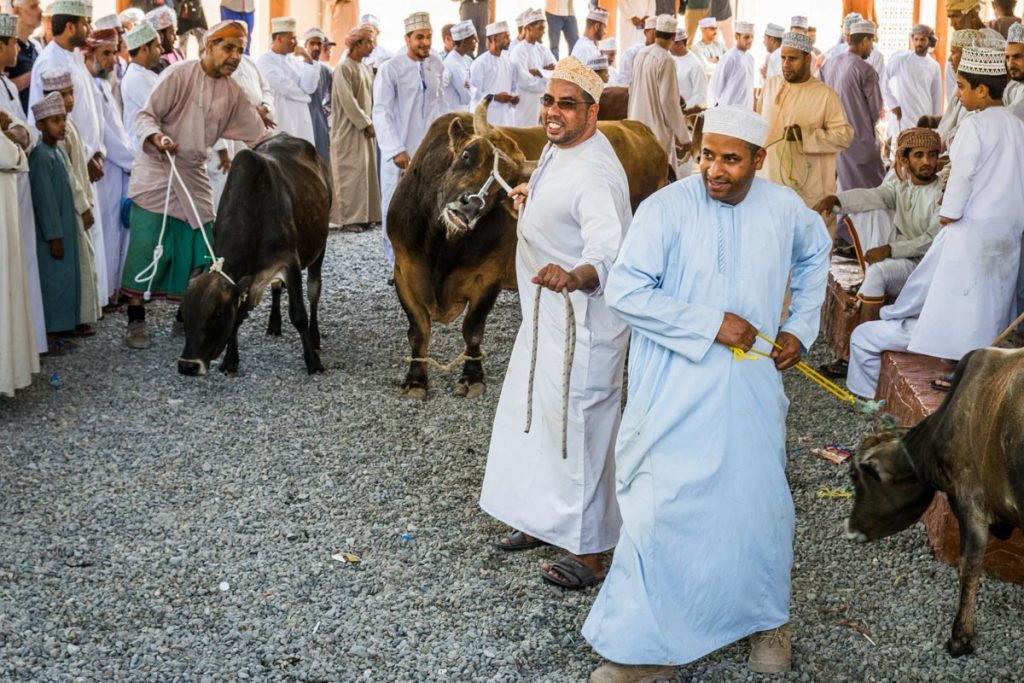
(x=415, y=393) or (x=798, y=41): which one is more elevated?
(x=798, y=41)

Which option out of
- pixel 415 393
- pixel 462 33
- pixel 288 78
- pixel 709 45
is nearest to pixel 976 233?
pixel 415 393

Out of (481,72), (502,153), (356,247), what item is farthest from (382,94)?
(502,153)

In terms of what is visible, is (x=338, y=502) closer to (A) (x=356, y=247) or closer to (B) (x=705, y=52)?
(A) (x=356, y=247)

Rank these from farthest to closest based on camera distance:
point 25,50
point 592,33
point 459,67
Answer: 1. point 592,33
2. point 459,67
3. point 25,50

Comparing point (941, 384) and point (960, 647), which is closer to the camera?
point (960, 647)

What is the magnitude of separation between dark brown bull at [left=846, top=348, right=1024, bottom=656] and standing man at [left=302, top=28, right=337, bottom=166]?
37.9ft

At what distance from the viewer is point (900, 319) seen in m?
6.79

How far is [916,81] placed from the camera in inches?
597

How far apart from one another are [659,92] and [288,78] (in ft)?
14.4

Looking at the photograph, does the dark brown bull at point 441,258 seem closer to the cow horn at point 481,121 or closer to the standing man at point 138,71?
the cow horn at point 481,121

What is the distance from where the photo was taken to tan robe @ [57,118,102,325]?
8.27 metres

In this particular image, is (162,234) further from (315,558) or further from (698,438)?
(698,438)

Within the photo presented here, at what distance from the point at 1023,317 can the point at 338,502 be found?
3.08 metres

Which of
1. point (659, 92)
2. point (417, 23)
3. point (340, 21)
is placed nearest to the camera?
point (417, 23)
